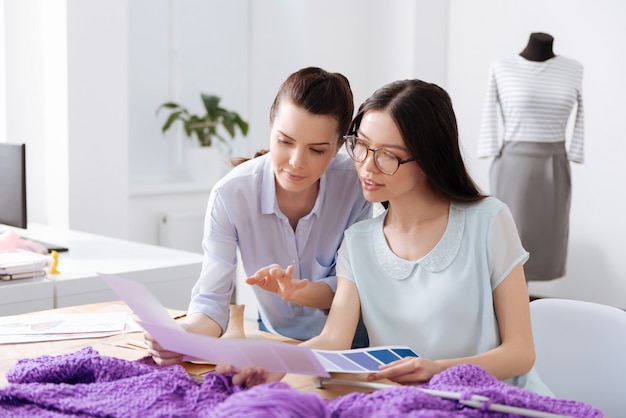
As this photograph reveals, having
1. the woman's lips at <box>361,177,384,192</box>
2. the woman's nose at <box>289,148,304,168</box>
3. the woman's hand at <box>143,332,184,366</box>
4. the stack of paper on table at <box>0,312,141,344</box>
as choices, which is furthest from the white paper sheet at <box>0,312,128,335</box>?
the woman's lips at <box>361,177,384,192</box>

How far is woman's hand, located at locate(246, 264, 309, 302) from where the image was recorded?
1498mm

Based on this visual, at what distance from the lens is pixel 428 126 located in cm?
Answer: 160

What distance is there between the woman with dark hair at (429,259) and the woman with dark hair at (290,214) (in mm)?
96

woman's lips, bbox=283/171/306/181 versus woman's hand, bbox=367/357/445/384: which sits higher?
woman's lips, bbox=283/171/306/181

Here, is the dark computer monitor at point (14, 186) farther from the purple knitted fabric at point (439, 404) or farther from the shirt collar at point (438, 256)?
the purple knitted fabric at point (439, 404)

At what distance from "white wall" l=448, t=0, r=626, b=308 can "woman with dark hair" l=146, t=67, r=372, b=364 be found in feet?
10.5

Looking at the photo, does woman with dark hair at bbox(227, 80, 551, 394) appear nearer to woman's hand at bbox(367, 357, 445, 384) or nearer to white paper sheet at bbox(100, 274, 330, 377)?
woman's hand at bbox(367, 357, 445, 384)

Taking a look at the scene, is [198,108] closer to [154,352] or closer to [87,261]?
[87,261]

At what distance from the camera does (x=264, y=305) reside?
199 centimetres

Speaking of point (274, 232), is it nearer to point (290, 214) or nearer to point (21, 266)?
point (290, 214)

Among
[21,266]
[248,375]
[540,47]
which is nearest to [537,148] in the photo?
[540,47]

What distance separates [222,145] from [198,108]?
0.31 metres

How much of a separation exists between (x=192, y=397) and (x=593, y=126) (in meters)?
4.27

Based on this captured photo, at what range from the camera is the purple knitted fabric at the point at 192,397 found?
0.99 metres
